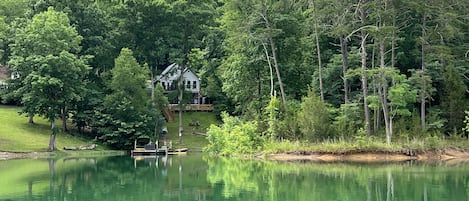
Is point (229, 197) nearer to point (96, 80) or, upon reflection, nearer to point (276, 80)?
point (276, 80)

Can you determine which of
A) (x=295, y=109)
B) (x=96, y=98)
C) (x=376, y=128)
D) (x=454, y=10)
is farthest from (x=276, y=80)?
(x=96, y=98)

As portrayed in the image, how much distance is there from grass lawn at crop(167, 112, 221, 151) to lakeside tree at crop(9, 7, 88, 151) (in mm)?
11712

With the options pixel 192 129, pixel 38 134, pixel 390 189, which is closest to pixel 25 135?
pixel 38 134

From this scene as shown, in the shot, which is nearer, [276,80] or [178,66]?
[276,80]

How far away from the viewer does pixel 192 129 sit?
60625 millimetres

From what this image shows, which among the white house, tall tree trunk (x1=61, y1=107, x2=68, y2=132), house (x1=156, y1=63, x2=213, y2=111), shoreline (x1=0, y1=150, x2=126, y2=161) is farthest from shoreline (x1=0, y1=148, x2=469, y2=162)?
the white house

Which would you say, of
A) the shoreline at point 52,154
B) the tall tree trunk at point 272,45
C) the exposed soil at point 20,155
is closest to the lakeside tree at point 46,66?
the shoreline at point 52,154

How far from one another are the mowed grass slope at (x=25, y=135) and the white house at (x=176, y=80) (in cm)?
1388

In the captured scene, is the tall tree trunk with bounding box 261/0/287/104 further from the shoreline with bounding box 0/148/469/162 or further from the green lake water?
the green lake water

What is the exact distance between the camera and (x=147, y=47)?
206 feet

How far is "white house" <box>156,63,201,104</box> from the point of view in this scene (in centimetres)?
6506

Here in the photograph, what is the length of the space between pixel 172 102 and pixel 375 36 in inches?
1320

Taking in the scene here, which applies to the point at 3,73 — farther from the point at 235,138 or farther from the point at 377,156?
the point at 377,156

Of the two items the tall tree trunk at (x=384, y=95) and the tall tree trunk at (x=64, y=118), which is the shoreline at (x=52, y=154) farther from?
the tall tree trunk at (x=384, y=95)
